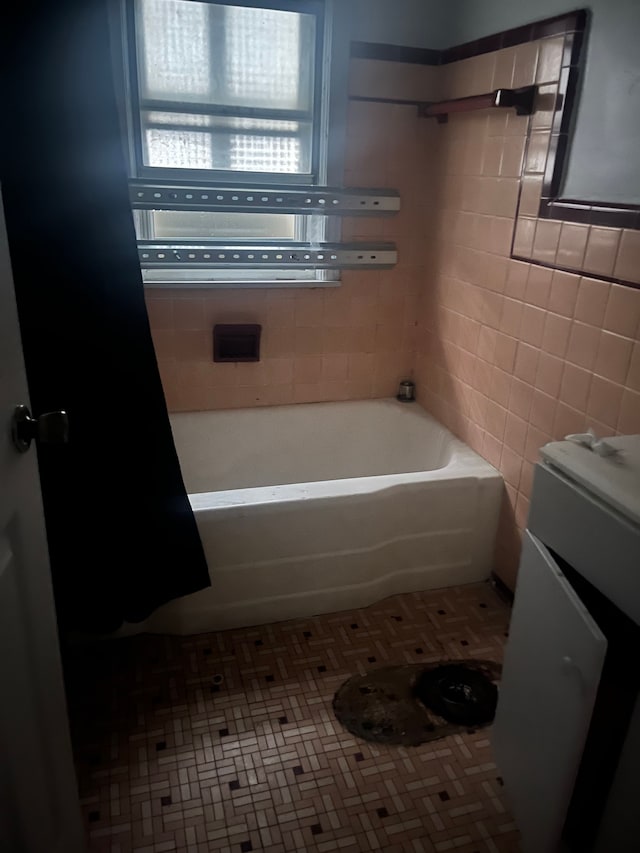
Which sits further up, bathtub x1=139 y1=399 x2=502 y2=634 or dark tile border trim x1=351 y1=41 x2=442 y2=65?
dark tile border trim x1=351 y1=41 x2=442 y2=65

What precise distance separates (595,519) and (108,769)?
123 centimetres

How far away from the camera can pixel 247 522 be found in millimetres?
1878

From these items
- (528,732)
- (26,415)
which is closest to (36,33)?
(26,415)

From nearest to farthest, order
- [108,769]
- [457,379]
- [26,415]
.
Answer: [26,415]
[108,769]
[457,379]

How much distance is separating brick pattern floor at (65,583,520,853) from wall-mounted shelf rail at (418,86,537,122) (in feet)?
5.05

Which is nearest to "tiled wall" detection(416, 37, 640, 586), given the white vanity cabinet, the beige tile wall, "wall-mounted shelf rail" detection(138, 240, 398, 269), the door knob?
the beige tile wall

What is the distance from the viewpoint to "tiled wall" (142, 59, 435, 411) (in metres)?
2.33

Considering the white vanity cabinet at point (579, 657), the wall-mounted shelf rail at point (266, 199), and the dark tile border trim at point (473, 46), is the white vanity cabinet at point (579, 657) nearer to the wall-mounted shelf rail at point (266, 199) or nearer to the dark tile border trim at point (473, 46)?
the dark tile border trim at point (473, 46)

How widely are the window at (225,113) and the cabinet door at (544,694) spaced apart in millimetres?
1571

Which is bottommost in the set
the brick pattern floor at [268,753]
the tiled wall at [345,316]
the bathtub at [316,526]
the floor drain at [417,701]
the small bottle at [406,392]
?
the brick pattern floor at [268,753]

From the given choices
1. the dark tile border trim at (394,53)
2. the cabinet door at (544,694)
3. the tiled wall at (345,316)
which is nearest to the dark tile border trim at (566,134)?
the dark tile border trim at (394,53)

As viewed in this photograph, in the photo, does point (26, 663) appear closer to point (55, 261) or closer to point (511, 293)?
point (55, 261)

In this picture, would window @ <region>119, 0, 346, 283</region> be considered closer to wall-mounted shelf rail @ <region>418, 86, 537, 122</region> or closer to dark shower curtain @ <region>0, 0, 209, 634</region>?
wall-mounted shelf rail @ <region>418, 86, 537, 122</region>

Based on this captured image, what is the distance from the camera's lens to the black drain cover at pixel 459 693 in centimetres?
166
